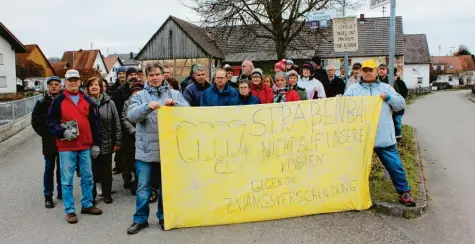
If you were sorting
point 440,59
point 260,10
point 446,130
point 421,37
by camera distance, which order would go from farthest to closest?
point 440,59 → point 421,37 → point 260,10 → point 446,130

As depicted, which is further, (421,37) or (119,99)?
(421,37)

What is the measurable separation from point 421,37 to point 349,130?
7139 cm

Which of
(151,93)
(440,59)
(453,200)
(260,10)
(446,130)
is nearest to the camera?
(151,93)

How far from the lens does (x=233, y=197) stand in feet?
17.1

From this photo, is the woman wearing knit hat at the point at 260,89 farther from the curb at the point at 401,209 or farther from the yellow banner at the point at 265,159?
the curb at the point at 401,209

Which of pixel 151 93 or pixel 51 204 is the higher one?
pixel 151 93

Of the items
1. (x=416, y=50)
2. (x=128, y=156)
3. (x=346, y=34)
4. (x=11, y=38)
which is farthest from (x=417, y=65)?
(x=128, y=156)

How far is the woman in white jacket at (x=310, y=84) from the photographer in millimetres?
7719

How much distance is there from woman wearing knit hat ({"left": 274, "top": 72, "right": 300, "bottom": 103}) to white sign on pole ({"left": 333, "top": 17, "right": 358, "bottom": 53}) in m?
2.45

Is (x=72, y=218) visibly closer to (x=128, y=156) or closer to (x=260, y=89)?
(x=128, y=156)

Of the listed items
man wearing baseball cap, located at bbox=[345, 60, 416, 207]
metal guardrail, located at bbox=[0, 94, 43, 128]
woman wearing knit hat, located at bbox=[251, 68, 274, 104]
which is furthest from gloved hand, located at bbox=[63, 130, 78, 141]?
metal guardrail, located at bbox=[0, 94, 43, 128]

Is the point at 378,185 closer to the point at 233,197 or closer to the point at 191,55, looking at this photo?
the point at 233,197

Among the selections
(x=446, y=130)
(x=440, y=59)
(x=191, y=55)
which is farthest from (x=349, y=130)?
(x=440, y=59)

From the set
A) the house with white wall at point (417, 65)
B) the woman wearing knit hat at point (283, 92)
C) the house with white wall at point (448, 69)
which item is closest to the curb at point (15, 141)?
the woman wearing knit hat at point (283, 92)
